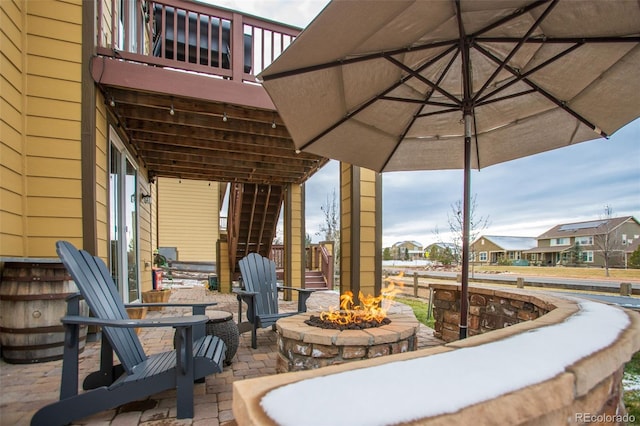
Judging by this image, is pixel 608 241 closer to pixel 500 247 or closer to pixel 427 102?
pixel 427 102

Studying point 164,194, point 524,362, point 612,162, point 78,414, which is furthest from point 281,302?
point 612,162

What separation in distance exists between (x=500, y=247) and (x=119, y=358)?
46.2m

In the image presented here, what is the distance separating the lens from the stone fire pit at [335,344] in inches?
83.0

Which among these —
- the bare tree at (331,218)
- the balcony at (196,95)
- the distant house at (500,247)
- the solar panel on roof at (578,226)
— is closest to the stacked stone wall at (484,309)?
the balcony at (196,95)

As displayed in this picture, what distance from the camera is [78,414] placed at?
1.78m

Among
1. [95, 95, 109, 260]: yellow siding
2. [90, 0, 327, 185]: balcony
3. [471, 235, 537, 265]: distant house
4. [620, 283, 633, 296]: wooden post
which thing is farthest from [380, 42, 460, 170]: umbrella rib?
[471, 235, 537, 265]: distant house

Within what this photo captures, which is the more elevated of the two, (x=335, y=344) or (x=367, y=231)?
(x=367, y=231)

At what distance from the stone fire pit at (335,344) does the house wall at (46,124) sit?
230 cm

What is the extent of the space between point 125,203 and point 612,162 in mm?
28372

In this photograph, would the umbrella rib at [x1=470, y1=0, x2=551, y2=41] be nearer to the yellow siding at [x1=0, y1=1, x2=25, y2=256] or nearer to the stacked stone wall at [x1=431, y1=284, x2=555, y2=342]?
the stacked stone wall at [x1=431, y1=284, x2=555, y2=342]

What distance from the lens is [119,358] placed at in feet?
6.39

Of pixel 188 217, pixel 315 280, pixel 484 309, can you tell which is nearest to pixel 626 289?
pixel 315 280

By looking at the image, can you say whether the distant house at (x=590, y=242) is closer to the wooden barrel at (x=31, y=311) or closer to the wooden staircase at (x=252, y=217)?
the wooden staircase at (x=252, y=217)

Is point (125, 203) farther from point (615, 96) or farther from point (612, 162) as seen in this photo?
point (612, 162)
